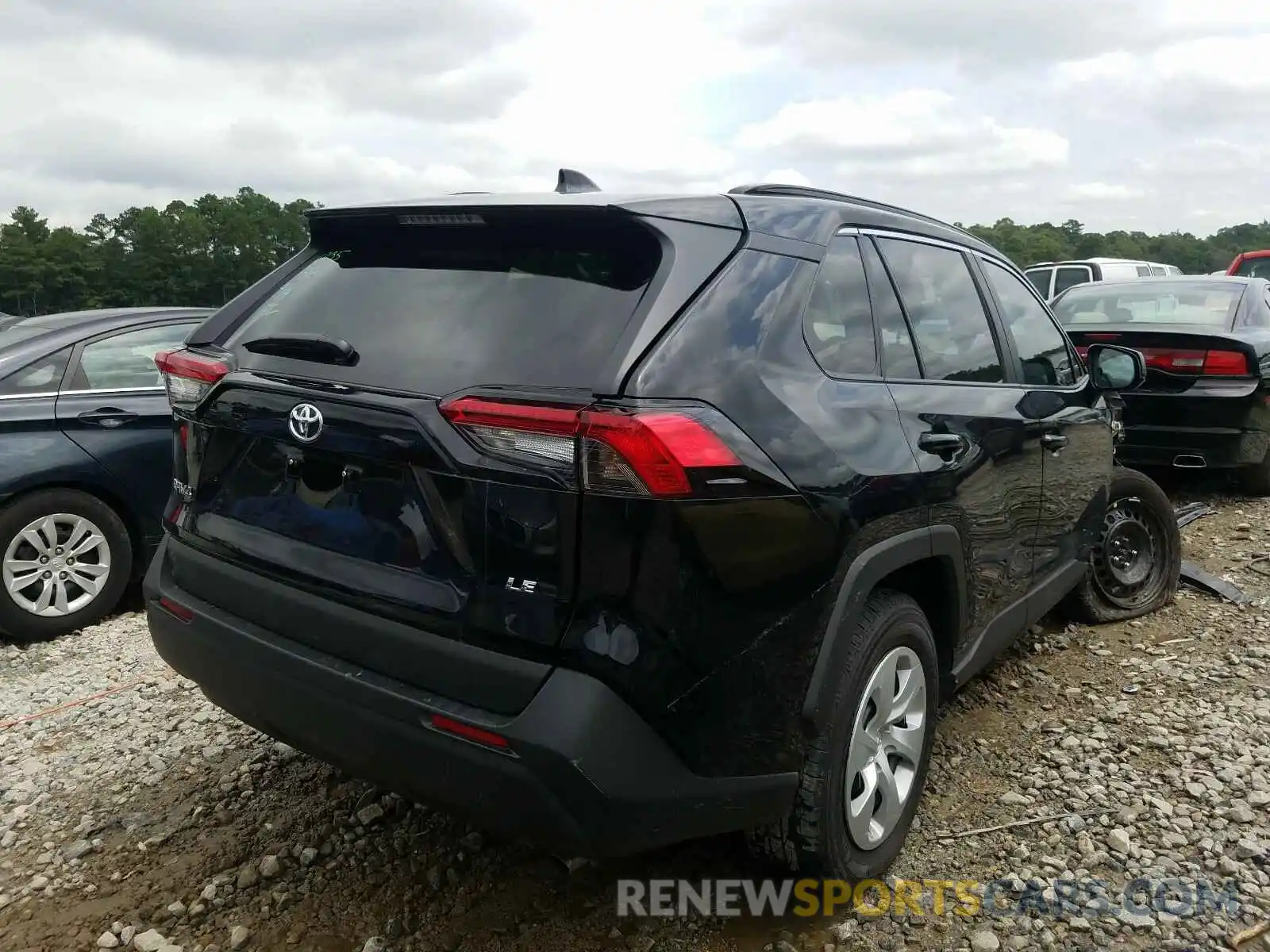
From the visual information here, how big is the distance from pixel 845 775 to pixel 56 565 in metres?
3.94

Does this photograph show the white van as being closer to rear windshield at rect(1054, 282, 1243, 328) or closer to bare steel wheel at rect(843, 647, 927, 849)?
rear windshield at rect(1054, 282, 1243, 328)

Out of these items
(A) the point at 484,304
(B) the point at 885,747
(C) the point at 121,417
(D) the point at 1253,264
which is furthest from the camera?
(D) the point at 1253,264

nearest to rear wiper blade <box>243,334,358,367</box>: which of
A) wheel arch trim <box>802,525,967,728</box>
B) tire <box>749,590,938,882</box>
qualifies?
wheel arch trim <box>802,525,967,728</box>

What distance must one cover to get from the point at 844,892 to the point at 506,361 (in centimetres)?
162

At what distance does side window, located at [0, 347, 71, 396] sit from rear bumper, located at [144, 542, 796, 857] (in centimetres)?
308

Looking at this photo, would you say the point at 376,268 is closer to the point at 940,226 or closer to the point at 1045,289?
the point at 940,226

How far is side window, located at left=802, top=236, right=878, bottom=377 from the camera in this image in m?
2.27

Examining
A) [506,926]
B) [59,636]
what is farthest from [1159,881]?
[59,636]

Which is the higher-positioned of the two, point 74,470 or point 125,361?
point 125,361

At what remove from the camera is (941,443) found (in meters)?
2.60

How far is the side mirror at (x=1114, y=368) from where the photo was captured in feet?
13.2

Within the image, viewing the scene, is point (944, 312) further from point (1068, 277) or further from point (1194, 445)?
point (1068, 277)

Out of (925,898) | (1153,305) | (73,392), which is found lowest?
(925,898)

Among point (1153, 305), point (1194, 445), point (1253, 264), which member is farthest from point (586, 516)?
point (1253, 264)
